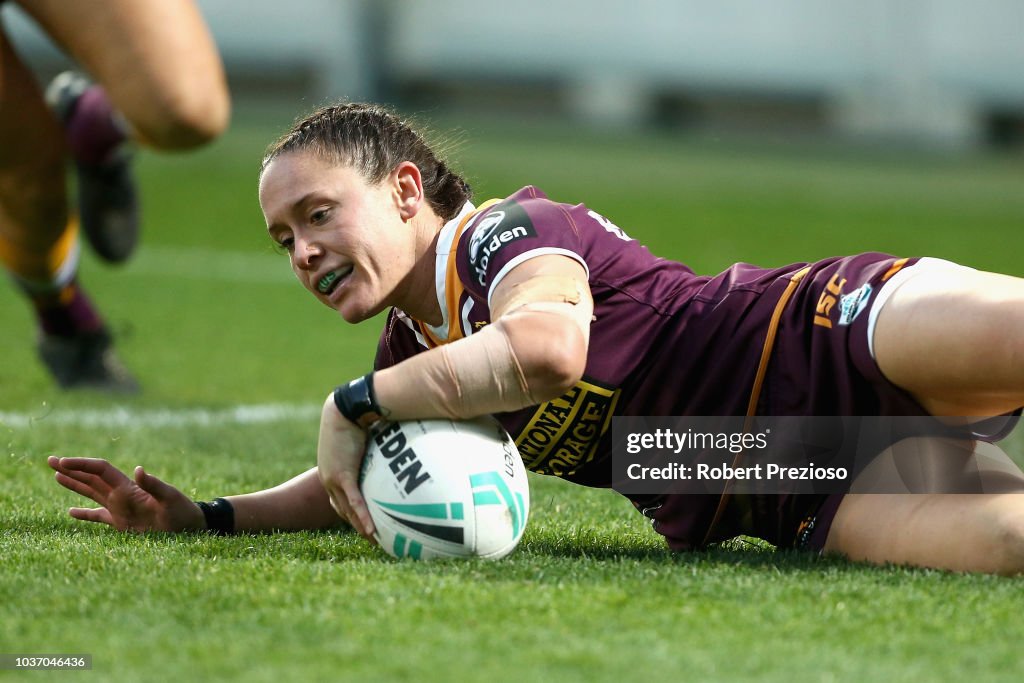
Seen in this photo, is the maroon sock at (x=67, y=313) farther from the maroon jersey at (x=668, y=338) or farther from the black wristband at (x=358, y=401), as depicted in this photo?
the black wristband at (x=358, y=401)

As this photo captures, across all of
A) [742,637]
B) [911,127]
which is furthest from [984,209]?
[742,637]

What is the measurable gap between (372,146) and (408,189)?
12cm

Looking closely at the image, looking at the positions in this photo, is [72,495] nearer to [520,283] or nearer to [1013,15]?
[520,283]

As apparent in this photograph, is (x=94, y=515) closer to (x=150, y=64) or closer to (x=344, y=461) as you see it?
(x=344, y=461)

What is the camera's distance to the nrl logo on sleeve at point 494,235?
2.85 meters

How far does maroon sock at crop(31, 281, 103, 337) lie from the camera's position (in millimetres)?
5473

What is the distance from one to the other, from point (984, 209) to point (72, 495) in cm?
1148

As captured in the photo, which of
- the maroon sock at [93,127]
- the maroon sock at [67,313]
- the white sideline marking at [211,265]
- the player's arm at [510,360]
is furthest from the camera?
the white sideline marking at [211,265]

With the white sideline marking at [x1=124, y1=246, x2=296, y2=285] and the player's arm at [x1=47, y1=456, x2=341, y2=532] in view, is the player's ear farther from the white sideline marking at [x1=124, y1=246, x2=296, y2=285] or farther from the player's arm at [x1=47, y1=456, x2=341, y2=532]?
the white sideline marking at [x1=124, y1=246, x2=296, y2=285]

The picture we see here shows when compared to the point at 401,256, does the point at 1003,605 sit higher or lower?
lower

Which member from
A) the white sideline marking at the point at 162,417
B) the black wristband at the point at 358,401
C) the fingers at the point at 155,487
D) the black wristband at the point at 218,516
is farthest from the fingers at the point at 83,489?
the white sideline marking at the point at 162,417

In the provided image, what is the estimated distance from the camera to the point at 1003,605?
2490 millimetres

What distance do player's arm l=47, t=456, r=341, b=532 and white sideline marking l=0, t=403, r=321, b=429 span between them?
160 cm

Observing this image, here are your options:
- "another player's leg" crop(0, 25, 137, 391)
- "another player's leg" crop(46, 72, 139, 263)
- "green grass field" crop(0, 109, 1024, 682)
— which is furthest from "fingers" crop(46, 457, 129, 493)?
"another player's leg" crop(46, 72, 139, 263)
